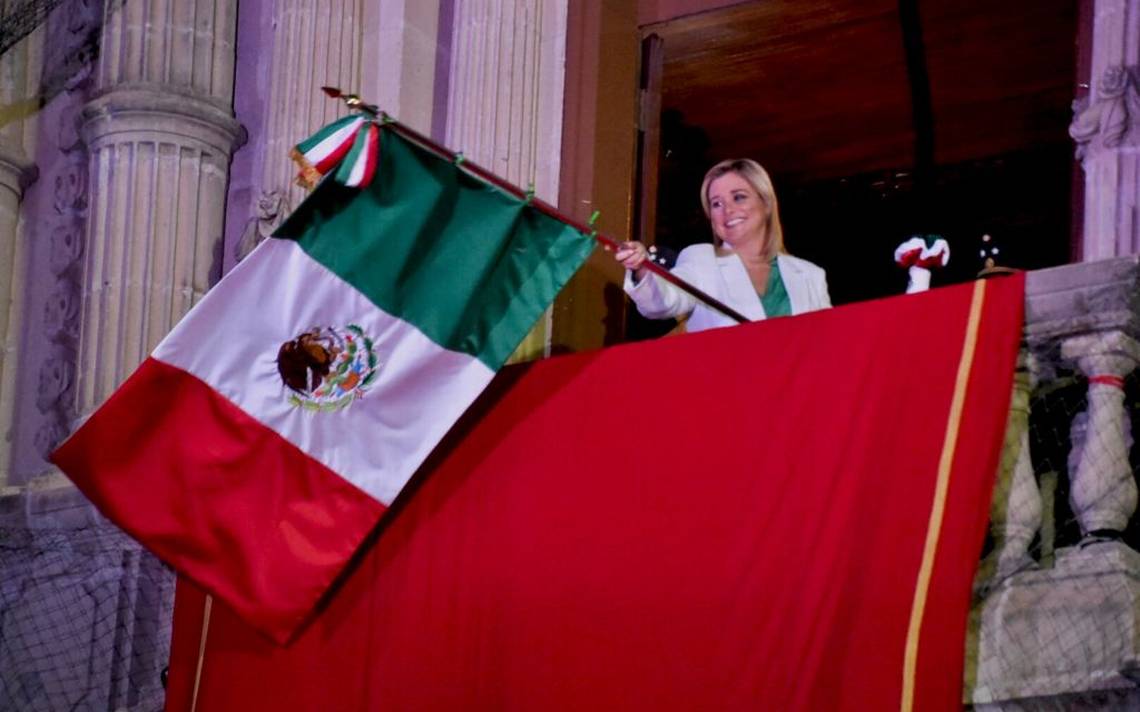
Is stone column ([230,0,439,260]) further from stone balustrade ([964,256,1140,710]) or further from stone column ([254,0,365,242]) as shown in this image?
stone balustrade ([964,256,1140,710])

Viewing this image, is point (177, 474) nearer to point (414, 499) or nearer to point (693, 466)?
point (414, 499)

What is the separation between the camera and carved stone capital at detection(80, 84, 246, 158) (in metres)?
7.26

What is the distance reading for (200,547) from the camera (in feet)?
17.4

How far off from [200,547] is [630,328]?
96.7 inches

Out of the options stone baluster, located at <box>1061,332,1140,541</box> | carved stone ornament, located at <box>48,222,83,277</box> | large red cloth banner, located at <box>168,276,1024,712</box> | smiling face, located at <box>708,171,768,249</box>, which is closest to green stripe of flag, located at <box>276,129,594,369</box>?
large red cloth banner, located at <box>168,276,1024,712</box>

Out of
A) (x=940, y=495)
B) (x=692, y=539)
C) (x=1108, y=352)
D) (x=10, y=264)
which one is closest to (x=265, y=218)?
(x=10, y=264)

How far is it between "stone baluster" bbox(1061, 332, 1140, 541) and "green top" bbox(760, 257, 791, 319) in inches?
52.9

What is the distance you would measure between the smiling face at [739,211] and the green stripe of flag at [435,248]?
0.62 meters

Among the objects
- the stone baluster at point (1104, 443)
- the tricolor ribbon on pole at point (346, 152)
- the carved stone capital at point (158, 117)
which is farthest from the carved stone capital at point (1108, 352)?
the carved stone capital at point (158, 117)

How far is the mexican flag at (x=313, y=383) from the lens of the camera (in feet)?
17.3

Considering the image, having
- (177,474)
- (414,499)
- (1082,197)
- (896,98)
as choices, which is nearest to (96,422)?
(177,474)

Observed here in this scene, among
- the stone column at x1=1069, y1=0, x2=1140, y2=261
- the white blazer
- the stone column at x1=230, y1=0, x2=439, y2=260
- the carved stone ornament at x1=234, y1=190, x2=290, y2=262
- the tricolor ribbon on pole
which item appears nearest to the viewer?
the tricolor ribbon on pole

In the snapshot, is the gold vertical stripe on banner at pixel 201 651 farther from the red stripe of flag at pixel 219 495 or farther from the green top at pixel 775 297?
the green top at pixel 775 297

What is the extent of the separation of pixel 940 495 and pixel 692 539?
75cm
